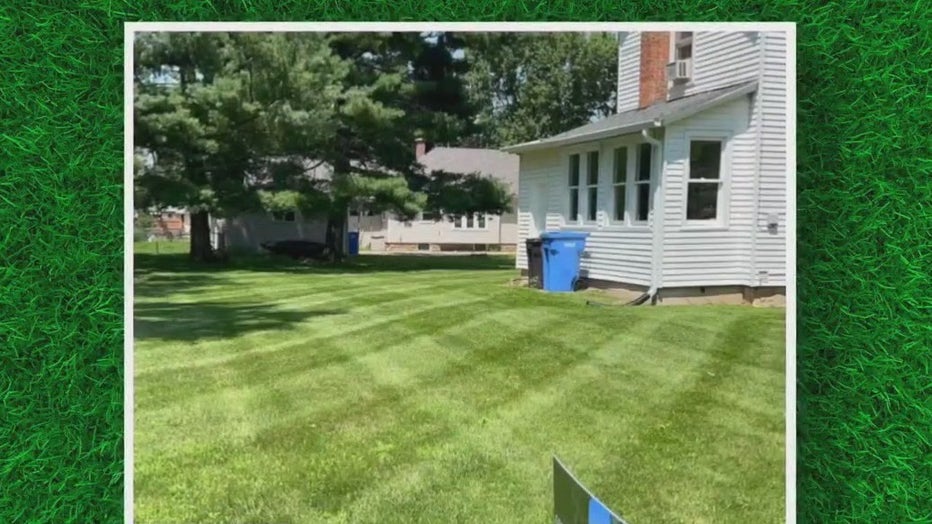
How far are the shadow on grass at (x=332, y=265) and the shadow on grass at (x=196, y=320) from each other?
128 mm

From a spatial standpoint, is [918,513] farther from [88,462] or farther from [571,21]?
[88,462]

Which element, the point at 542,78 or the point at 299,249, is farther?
the point at 299,249

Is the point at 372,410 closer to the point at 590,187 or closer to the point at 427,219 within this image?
the point at 427,219

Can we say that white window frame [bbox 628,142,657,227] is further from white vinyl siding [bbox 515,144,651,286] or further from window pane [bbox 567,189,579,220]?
window pane [bbox 567,189,579,220]

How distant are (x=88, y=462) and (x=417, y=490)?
1.23 meters

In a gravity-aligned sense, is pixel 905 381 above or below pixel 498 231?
below

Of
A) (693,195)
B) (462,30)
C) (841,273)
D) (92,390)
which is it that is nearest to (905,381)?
(841,273)

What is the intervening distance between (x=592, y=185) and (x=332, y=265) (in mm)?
1000

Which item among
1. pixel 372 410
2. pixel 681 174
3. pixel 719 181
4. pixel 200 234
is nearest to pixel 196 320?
pixel 200 234

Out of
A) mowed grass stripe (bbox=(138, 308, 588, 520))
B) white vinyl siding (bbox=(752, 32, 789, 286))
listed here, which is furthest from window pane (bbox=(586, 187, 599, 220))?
mowed grass stripe (bbox=(138, 308, 588, 520))

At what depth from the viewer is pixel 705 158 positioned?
2.65 meters

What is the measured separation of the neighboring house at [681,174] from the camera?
2621 millimetres

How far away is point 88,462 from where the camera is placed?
108 inches

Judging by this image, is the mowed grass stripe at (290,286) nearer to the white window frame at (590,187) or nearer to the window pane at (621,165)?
the white window frame at (590,187)
